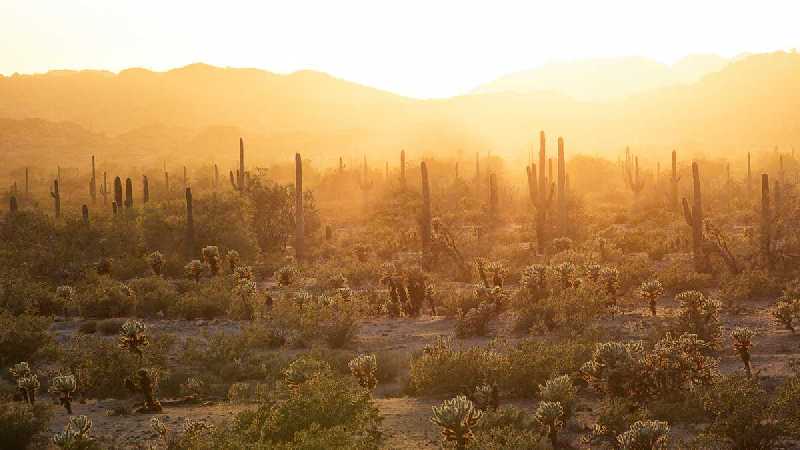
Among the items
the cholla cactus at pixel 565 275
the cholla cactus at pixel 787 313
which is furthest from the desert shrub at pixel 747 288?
the cholla cactus at pixel 565 275

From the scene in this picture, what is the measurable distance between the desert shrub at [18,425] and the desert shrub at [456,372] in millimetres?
4838

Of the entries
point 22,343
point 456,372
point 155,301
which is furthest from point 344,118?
point 456,372

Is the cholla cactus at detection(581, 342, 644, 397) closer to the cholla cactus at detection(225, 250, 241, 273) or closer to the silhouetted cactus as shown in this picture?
the silhouetted cactus

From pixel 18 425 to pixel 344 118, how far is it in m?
141

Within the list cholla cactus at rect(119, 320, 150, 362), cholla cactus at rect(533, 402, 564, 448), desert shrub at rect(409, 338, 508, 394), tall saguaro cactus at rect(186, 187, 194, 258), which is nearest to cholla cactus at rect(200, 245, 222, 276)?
tall saguaro cactus at rect(186, 187, 194, 258)

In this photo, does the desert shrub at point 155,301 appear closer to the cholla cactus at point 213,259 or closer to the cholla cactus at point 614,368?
the cholla cactus at point 213,259

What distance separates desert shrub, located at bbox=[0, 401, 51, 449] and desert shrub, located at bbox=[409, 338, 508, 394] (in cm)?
484

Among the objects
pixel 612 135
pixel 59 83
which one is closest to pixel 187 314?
pixel 612 135

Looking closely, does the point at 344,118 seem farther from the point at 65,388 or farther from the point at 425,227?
the point at 65,388

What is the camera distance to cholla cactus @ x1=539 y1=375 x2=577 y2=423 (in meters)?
8.45

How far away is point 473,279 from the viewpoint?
20.2 metres

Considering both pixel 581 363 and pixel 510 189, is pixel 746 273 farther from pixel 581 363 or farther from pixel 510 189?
pixel 510 189

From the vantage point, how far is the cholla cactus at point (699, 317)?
11297mm

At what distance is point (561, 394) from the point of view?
8484 mm
